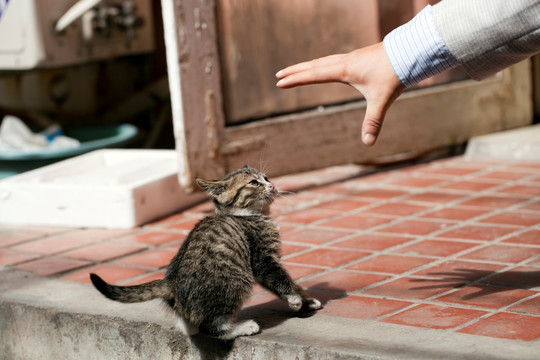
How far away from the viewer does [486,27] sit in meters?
2.33

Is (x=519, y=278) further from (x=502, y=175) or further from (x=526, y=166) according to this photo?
(x=526, y=166)

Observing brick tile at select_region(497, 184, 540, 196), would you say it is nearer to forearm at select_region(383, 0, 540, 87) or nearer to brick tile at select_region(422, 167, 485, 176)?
brick tile at select_region(422, 167, 485, 176)

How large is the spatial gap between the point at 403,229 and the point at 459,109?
1.82 meters

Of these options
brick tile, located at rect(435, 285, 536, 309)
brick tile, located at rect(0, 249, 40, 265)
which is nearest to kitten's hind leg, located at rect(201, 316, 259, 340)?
brick tile, located at rect(435, 285, 536, 309)

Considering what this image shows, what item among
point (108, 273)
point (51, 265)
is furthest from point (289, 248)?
point (51, 265)

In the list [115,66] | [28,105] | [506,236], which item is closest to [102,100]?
[115,66]

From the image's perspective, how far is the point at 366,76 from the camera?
8.28 ft

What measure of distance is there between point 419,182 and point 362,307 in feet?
7.44

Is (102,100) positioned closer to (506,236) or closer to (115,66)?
(115,66)

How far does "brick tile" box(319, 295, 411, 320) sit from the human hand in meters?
0.64

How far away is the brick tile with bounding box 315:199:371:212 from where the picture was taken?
4.54 metres

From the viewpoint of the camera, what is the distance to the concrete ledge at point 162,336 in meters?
2.42

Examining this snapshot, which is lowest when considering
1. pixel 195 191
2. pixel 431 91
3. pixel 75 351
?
pixel 75 351

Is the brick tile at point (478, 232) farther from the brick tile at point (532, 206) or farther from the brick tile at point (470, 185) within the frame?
the brick tile at point (470, 185)
